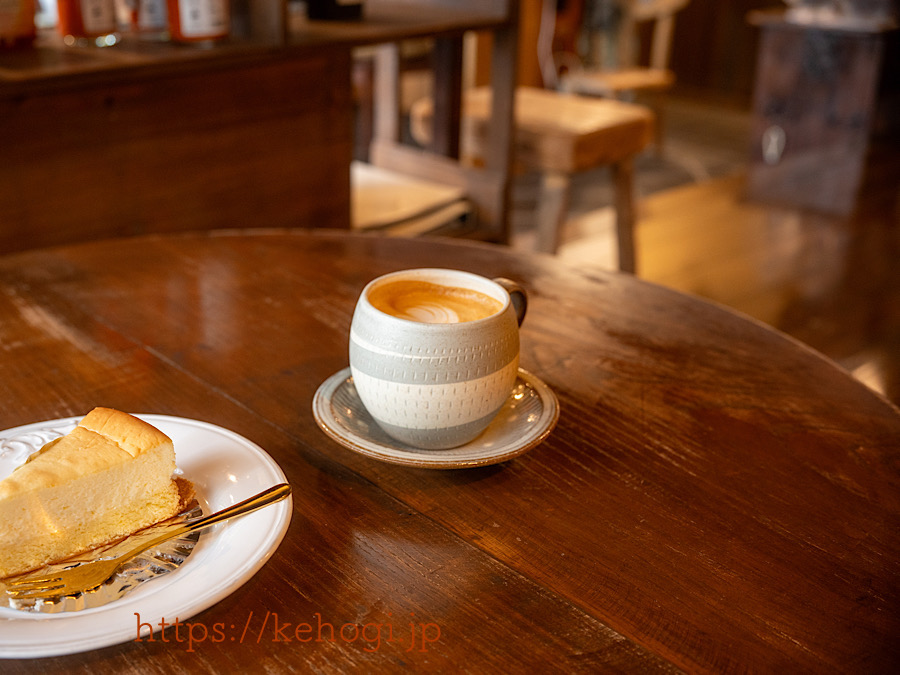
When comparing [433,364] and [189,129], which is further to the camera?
[189,129]

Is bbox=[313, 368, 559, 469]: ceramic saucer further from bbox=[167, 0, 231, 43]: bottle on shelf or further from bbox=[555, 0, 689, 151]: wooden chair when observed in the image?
bbox=[555, 0, 689, 151]: wooden chair

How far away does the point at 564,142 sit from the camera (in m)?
2.32

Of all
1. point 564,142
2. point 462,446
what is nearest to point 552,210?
point 564,142

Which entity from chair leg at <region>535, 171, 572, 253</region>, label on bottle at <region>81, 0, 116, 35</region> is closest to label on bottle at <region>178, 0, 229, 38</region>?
label on bottle at <region>81, 0, 116, 35</region>

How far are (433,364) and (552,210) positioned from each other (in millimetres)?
1912

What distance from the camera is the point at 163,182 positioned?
1686 millimetres

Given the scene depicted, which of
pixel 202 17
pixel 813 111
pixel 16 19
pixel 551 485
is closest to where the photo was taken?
pixel 551 485

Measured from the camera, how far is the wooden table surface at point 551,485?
516 millimetres

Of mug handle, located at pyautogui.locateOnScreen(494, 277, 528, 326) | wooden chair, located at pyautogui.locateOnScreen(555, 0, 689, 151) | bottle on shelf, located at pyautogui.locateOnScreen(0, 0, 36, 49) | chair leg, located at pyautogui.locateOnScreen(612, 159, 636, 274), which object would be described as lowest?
chair leg, located at pyautogui.locateOnScreen(612, 159, 636, 274)

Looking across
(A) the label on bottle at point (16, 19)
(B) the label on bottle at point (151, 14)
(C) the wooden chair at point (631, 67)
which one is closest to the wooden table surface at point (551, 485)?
(A) the label on bottle at point (16, 19)

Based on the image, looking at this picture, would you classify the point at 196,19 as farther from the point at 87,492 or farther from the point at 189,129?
the point at 87,492

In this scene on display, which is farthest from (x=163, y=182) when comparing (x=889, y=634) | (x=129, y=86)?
(x=889, y=634)

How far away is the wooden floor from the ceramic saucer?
1728 millimetres

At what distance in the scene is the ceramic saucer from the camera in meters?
0.64
